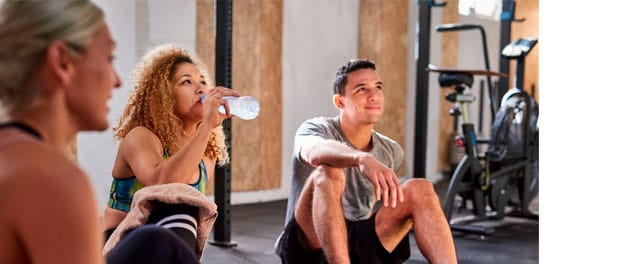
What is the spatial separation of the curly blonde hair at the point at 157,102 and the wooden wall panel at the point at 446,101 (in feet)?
14.1

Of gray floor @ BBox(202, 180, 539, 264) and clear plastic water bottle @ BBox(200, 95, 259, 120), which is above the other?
clear plastic water bottle @ BBox(200, 95, 259, 120)

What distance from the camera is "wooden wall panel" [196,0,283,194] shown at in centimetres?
440

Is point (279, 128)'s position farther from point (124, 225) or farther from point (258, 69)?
point (124, 225)

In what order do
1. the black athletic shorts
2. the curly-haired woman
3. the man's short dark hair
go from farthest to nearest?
the man's short dark hair → the black athletic shorts → the curly-haired woman

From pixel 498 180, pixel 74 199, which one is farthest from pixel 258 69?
pixel 74 199

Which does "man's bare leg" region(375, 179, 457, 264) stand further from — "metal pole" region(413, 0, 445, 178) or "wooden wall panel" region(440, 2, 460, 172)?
"wooden wall panel" region(440, 2, 460, 172)

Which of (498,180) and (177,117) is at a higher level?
(177,117)

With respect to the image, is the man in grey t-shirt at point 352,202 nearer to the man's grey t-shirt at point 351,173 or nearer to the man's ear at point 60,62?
the man's grey t-shirt at point 351,173

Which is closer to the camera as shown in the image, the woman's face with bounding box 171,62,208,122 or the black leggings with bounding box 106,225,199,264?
the black leggings with bounding box 106,225,199,264

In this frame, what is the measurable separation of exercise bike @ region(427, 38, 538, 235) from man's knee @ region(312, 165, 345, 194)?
1768mm

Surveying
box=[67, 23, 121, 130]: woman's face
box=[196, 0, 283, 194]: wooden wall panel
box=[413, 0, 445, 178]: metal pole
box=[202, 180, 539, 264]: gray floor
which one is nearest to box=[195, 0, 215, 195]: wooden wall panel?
box=[196, 0, 283, 194]: wooden wall panel

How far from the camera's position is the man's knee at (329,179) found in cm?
206
